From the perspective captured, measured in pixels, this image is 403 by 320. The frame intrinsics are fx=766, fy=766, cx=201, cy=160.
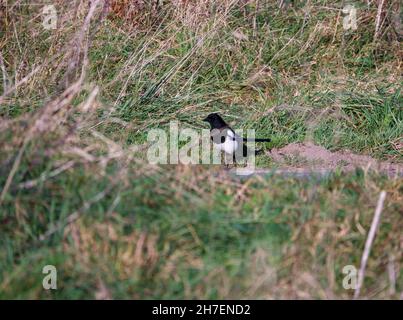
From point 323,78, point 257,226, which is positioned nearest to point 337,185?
point 257,226

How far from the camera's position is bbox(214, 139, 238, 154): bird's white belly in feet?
20.6

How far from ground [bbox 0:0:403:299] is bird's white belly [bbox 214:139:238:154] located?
0.30m

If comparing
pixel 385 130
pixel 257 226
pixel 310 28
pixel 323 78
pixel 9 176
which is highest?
pixel 310 28

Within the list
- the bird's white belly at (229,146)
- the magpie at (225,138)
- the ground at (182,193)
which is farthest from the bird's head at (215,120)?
the ground at (182,193)

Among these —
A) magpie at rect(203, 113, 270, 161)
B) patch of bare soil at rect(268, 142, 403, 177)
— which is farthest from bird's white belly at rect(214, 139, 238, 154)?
patch of bare soil at rect(268, 142, 403, 177)

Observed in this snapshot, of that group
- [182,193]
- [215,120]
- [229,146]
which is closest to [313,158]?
[229,146]

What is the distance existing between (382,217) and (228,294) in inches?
42.2

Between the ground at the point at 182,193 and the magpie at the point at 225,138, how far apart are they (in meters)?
0.25

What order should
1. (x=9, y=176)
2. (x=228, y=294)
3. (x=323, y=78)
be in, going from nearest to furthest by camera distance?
(x=228, y=294), (x=9, y=176), (x=323, y=78)

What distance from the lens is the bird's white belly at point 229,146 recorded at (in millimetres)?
6273

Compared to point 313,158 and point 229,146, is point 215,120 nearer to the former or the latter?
point 229,146

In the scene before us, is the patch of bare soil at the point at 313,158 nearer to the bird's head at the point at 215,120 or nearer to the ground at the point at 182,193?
the ground at the point at 182,193
